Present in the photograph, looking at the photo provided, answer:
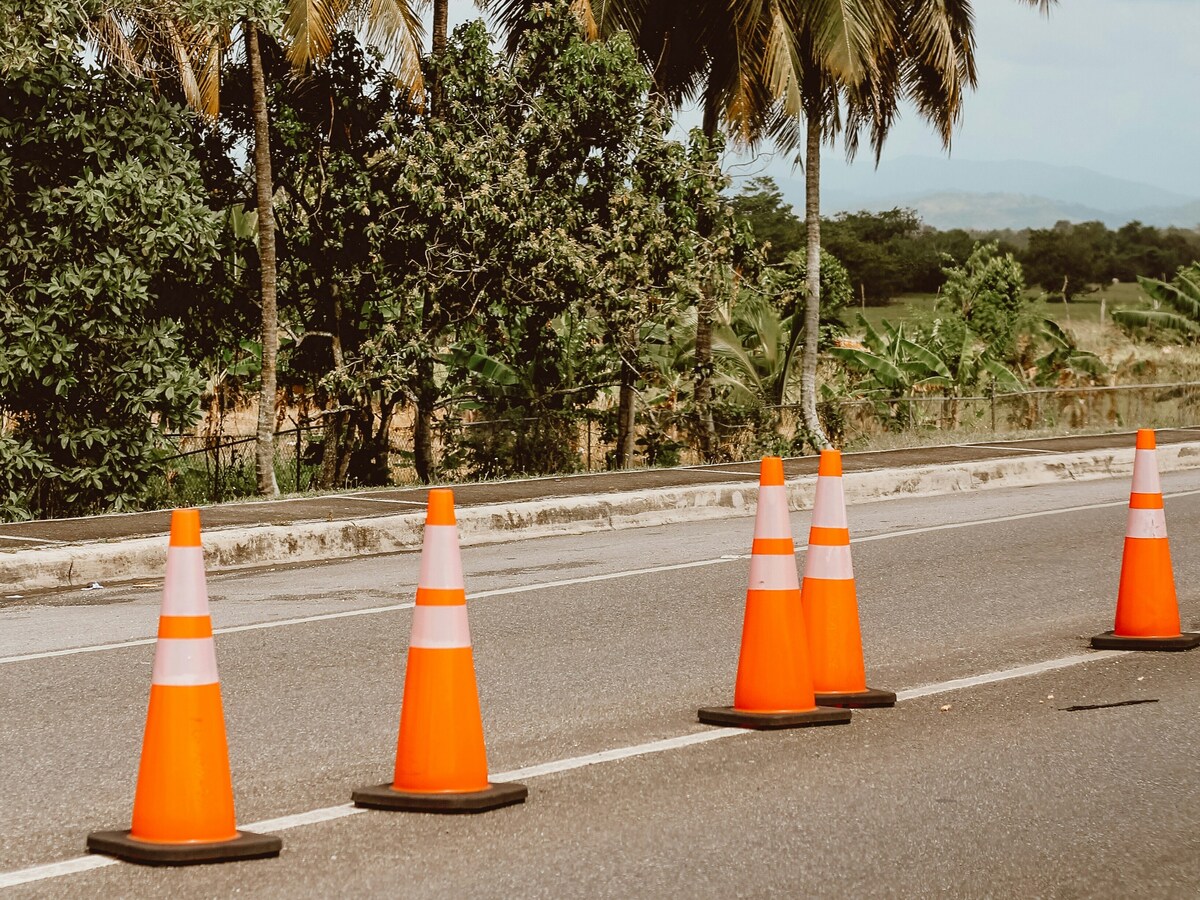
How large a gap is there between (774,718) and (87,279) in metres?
10.2

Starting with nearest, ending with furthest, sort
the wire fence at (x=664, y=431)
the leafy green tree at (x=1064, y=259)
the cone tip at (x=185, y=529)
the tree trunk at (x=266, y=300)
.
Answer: the cone tip at (x=185, y=529)
the tree trunk at (x=266, y=300)
the wire fence at (x=664, y=431)
the leafy green tree at (x=1064, y=259)

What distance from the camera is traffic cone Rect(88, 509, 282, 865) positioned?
4348mm

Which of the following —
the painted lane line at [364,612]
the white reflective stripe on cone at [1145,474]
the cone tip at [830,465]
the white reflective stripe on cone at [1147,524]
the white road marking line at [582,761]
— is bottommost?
the white road marking line at [582,761]

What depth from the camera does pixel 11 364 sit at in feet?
45.8

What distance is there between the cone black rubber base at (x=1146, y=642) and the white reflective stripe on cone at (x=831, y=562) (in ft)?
6.16

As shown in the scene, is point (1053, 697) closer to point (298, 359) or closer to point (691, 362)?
point (298, 359)

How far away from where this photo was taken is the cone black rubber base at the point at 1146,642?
741 centimetres

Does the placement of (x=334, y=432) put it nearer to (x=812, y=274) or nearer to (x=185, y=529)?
(x=812, y=274)

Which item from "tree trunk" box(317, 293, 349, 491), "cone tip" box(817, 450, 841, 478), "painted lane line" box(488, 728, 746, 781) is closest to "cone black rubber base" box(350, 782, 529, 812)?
"painted lane line" box(488, 728, 746, 781)

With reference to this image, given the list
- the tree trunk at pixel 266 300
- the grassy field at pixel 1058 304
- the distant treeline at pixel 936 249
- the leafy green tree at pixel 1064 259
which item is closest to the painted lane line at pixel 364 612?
the tree trunk at pixel 266 300

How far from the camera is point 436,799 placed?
15.7 ft

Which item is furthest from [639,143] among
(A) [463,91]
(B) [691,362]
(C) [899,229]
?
(C) [899,229]

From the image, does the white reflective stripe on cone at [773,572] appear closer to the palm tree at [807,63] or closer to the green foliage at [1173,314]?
the palm tree at [807,63]

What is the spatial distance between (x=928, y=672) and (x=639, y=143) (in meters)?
12.3
